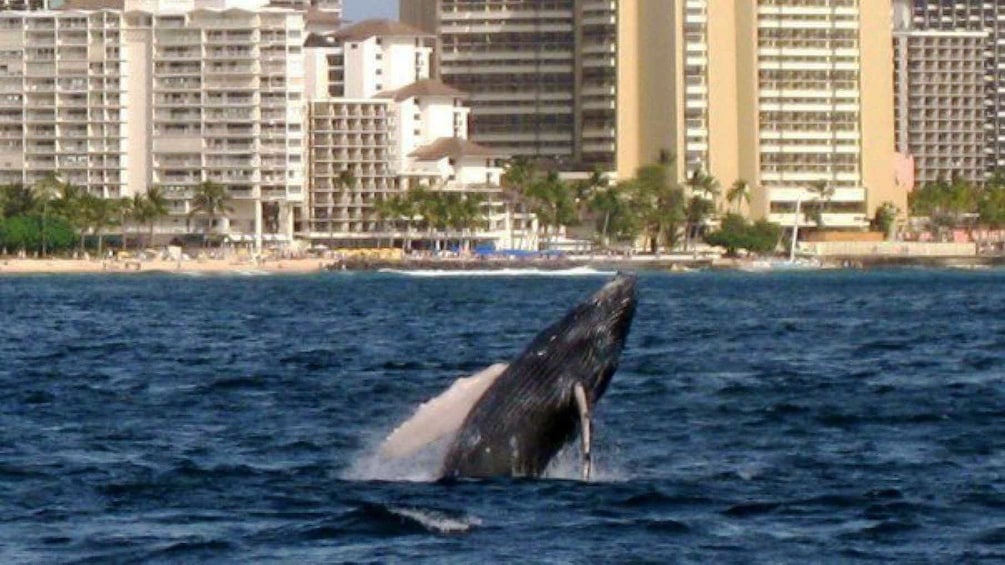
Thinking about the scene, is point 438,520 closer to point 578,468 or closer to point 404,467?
point 404,467

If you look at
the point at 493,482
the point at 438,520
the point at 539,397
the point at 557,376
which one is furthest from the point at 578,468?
the point at 557,376

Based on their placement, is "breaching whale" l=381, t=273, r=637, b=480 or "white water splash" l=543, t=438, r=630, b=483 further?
"white water splash" l=543, t=438, r=630, b=483

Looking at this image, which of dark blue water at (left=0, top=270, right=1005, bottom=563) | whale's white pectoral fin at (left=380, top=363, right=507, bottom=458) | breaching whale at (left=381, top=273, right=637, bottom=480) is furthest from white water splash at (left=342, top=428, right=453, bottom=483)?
breaching whale at (left=381, top=273, right=637, bottom=480)

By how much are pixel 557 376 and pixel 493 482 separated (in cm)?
201

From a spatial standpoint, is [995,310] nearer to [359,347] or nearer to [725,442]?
[359,347]

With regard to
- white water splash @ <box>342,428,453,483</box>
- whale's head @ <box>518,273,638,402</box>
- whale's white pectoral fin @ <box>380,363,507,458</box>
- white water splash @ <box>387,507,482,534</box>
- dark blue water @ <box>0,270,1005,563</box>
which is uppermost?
whale's head @ <box>518,273,638,402</box>

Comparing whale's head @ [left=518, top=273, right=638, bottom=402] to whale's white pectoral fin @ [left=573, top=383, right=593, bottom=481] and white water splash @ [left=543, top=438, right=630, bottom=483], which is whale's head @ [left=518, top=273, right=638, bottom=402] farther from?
white water splash @ [left=543, top=438, right=630, bottom=483]

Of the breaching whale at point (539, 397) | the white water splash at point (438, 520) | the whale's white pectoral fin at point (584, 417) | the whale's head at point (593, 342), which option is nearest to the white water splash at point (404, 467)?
the breaching whale at point (539, 397)

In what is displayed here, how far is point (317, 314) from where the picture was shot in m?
125

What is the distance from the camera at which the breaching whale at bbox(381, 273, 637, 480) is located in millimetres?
27812

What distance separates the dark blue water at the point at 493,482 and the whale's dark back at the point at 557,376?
1076 mm

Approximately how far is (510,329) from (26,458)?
65.2 m

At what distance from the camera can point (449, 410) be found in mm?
28844

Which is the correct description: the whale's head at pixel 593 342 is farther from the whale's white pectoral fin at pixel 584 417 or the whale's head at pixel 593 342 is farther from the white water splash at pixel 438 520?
the white water splash at pixel 438 520
